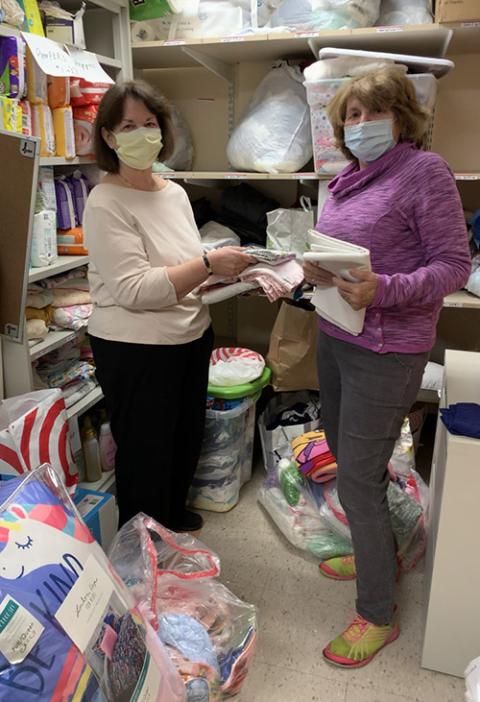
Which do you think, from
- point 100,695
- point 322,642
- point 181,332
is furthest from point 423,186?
point 322,642

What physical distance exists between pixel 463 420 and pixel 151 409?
0.90m

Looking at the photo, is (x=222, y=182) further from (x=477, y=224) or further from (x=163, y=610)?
(x=163, y=610)

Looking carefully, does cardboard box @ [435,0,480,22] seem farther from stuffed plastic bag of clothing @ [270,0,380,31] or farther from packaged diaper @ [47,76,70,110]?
packaged diaper @ [47,76,70,110]

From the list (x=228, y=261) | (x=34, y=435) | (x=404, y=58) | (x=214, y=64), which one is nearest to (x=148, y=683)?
(x=34, y=435)

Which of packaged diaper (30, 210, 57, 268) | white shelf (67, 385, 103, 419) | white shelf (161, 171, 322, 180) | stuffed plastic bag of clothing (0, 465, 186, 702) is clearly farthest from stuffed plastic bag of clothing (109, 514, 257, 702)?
white shelf (161, 171, 322, 180)

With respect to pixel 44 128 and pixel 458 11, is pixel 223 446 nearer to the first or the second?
pixel 44 128

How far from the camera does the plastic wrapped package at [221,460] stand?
2.16m

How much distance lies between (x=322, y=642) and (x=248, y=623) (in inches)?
13.9

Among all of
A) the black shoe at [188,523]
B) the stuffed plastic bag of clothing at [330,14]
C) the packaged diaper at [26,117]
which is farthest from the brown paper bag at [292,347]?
the packaged diaper at [26,117]

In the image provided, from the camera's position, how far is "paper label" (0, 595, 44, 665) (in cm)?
82

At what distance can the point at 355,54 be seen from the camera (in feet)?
6.11

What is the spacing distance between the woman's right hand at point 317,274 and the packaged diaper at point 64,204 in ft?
3.26

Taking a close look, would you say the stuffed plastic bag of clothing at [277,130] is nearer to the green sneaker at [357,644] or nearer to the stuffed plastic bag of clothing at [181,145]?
the stuffed plastic bag of clothing at [181,145]

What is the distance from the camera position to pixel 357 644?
1.58 metres
